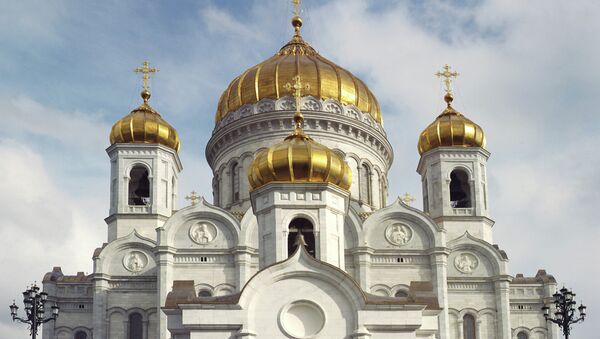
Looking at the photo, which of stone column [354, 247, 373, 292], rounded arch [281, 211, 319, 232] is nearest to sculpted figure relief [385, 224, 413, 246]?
stone column [354, 247, 373, 292]

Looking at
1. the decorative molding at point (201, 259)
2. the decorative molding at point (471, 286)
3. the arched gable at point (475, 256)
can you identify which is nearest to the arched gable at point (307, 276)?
the decorative molding at point (201, 259)

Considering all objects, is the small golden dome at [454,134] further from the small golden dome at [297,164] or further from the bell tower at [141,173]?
the small golden dome at [297,164]

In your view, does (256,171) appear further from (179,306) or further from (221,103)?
(221,103)

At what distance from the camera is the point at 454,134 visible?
38312 mm

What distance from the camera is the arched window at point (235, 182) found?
3953cm

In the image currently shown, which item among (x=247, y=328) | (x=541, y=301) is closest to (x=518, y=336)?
(x=541, y=301)

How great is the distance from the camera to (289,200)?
87.8ft

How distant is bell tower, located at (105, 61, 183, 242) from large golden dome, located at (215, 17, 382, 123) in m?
3.39

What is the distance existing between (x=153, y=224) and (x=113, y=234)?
1.27 m

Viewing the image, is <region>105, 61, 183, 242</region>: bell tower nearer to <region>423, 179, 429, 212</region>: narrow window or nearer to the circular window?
<region>423, 179, 429, 212</region>: narrow window

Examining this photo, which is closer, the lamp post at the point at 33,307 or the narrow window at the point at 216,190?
the lamp post at the point at 33,307

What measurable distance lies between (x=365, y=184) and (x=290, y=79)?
440 cm

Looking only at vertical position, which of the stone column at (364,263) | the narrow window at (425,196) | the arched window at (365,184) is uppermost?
the arched window at (365,184)

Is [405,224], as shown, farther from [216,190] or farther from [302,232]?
[302,232]
